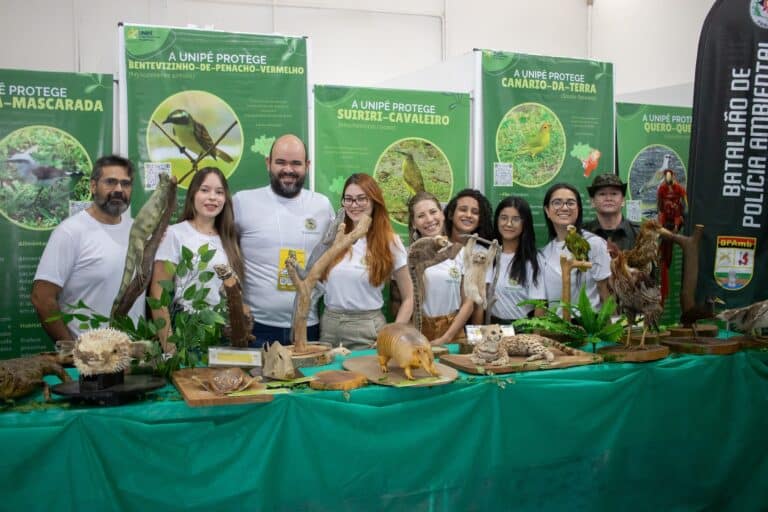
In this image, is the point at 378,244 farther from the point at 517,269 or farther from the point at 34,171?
the point at 34,171

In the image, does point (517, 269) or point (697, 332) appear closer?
point (697, 332)

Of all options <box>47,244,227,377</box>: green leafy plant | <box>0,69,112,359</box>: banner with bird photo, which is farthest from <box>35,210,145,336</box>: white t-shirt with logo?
<box>47,244,227,377</box>: green leafy plant

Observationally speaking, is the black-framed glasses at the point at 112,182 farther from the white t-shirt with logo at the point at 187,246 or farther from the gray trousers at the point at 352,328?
the gray trousers at the point at 352,328

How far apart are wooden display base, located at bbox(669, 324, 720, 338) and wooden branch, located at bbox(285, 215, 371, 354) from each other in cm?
149

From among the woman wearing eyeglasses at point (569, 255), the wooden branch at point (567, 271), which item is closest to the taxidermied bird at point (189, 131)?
the woman wearing eyeglasses at point (569, 255)

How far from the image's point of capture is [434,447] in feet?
7.43

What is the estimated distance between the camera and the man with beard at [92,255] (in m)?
3.22

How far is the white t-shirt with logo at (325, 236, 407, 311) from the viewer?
10.7 feet

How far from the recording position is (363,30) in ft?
26.2

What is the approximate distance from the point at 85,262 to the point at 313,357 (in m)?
→ 1.40

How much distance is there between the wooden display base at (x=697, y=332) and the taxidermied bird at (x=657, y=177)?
6.85 ft

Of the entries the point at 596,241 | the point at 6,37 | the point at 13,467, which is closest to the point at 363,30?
the point at 6,37

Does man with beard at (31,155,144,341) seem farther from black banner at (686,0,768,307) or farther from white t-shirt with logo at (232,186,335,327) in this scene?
black banner at (686,0,768,307)

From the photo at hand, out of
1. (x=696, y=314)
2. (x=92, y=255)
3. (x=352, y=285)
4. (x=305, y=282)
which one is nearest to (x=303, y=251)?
(x=352, y=285)
